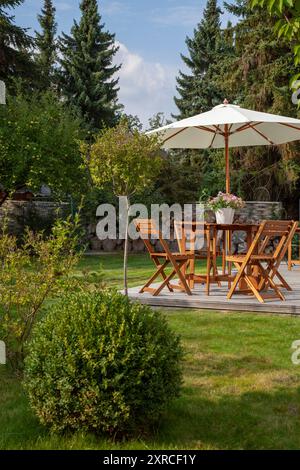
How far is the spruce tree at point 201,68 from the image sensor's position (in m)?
29.3

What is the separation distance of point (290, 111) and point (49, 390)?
1522 centimetres

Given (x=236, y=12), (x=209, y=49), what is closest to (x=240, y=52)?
(x=236, y=12)

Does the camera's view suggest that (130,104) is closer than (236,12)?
No

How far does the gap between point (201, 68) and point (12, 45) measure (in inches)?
515

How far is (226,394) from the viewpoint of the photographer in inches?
160

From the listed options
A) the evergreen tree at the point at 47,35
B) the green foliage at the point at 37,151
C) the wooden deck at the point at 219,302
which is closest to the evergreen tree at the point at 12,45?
the green foliage at the point at 37,151

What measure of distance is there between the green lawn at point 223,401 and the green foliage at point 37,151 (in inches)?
402

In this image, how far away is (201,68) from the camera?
32844mm

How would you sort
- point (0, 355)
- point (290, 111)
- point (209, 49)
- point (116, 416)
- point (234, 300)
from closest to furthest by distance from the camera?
1. point (116, 416)
2. point (0, 355)
3. point (234, 300)
4. point (290, 111)
5. point (209, 49)

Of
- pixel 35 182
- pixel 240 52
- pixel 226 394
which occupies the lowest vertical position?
pixel 226 394

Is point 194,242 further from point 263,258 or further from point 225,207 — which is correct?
point 263,258

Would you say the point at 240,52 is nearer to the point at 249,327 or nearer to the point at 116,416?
the point at 249,327

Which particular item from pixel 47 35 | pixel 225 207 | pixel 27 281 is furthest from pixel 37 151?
pixel 47 35

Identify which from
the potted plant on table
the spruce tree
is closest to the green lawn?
the potted plant on table
